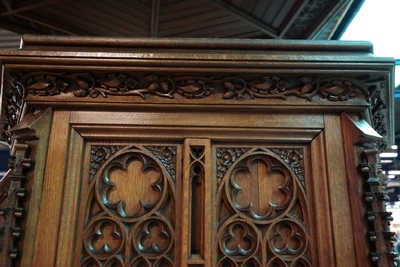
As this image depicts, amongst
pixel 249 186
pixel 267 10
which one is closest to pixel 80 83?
pixel 249 186

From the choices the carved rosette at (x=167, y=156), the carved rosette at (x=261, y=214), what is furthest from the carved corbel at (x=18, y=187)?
the carved rosette at (x=261, y=214)

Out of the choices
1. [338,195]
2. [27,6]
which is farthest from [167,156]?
[27,6]

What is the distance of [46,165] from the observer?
82 centimetres

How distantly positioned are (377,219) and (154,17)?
7.69 feet

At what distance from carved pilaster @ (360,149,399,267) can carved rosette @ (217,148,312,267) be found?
0.13 meters

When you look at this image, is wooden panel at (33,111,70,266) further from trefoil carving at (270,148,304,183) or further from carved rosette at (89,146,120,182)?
trefoil carving at (270,148,304,183)

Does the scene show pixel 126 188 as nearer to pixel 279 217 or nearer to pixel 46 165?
pixel 46 165

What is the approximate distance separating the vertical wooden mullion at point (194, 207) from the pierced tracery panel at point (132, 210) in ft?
0.10

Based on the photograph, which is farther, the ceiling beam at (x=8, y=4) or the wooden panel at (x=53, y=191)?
the ceiling beam at (x=8, y=4)

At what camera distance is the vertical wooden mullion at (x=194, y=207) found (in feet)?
2.51

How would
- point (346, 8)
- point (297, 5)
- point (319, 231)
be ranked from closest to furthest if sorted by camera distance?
point (319, 231) → point (297, 5) → point (346, 8)

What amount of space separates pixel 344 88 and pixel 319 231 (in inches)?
13.7

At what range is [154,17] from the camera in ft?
8.89

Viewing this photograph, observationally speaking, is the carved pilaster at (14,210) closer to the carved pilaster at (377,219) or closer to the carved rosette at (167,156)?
the carved rosette at (167,156)
